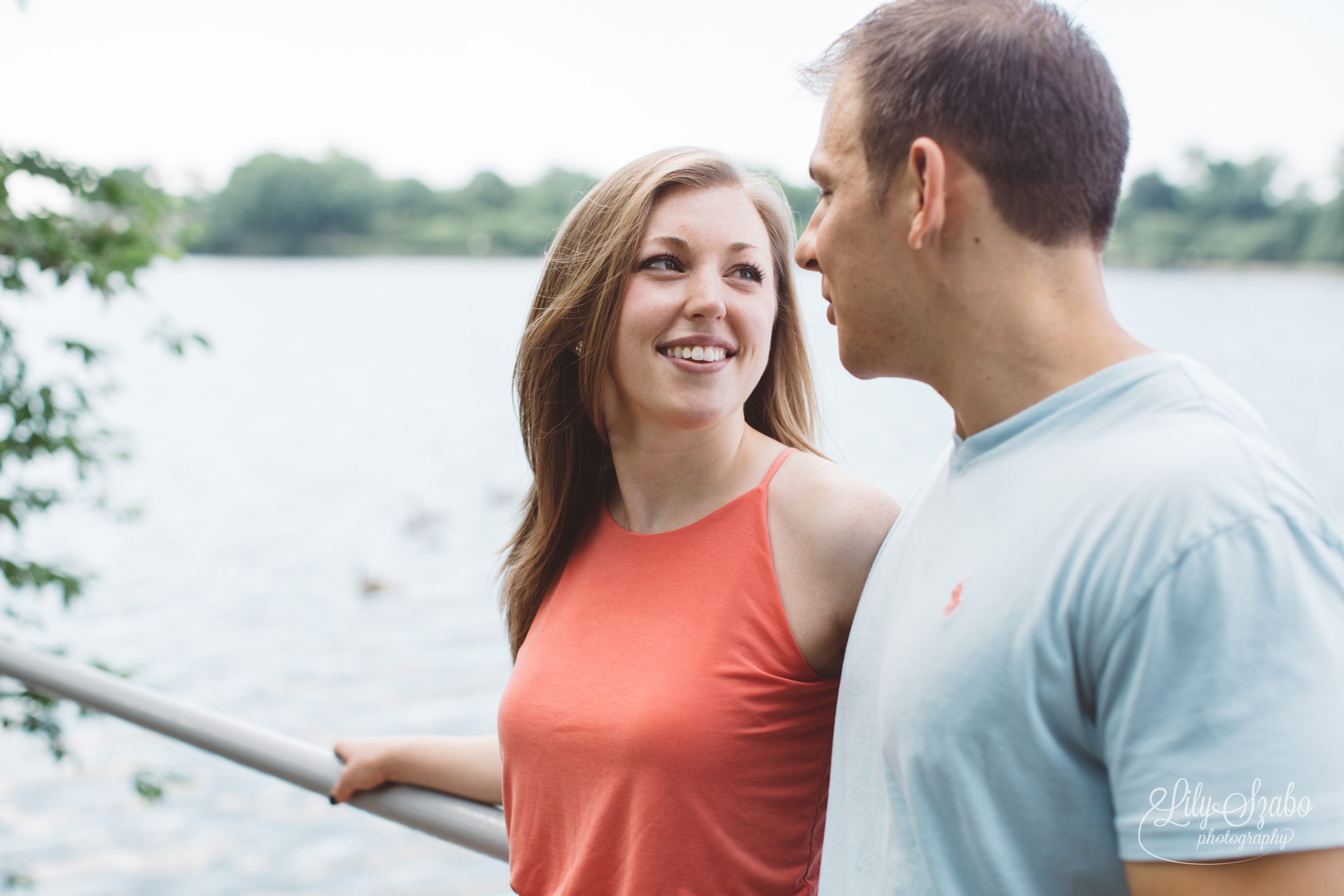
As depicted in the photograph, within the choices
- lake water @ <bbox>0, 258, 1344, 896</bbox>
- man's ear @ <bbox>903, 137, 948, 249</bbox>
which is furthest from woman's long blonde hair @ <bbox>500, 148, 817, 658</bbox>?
man's ear @ <bbox>903, 137, 948, 249</bbox>

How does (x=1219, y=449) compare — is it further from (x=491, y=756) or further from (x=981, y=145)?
(x=491, y=756)

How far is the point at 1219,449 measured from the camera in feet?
2.99

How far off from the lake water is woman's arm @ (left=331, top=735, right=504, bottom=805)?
0.63 meters

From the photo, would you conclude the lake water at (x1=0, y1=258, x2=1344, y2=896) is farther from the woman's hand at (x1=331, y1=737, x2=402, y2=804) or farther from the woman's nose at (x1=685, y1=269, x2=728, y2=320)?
the woman's hand at (x1=331, y1=737, x2=402, y2=804)

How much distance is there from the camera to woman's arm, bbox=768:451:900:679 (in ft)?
5.13

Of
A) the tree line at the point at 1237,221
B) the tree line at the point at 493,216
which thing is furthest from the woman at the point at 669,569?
the tree line at the point at 1237,221

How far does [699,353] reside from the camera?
5.87 ft

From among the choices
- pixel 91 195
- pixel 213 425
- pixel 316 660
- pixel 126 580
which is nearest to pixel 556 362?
pixel 91 195

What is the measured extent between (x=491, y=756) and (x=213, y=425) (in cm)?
3870

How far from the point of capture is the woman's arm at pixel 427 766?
1.86 meters

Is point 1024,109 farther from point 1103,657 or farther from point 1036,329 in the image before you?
point 1103,657

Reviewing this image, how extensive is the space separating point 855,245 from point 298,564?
21.4 m

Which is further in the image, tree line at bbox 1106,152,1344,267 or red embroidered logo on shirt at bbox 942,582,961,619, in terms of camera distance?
tree line at bbox 1106,152,1344,267

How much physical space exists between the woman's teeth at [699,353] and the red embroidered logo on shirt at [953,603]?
78cm
